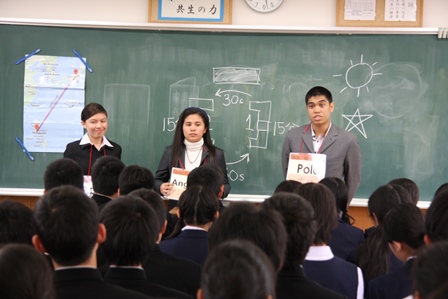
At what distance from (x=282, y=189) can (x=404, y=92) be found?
209cm

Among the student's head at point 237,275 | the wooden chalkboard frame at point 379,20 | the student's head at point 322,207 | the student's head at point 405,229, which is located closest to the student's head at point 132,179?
the student's head at point 322,207

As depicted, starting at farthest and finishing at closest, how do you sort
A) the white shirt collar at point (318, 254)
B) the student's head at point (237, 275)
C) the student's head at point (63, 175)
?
the student's head at point (63, 175)
the white shirt collar at point (318, 254)
the student's head at point (237, 275)

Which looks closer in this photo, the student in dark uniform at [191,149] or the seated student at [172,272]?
the seated student at [172,272]

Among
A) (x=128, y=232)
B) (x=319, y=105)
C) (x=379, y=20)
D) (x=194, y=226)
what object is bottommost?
(x=194, y=226)

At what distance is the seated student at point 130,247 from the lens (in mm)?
1734

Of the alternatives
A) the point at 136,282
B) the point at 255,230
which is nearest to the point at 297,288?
the point at 255,230

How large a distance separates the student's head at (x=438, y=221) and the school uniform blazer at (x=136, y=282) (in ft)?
2.66

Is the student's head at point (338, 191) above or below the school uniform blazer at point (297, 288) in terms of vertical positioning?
above

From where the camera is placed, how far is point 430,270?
48.0 inches

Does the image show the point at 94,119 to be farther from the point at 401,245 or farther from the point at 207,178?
the point at 401,245

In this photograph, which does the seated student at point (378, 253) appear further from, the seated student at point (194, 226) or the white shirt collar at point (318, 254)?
the seated student at point (194, 226)

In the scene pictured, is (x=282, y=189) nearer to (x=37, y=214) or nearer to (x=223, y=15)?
(x=37, y=214)

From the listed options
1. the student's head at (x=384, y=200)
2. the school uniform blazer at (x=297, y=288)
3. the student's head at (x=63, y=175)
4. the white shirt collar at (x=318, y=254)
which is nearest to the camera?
the school uniform blazer at (x=297, y=288)

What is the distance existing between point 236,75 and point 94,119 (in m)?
1.26
